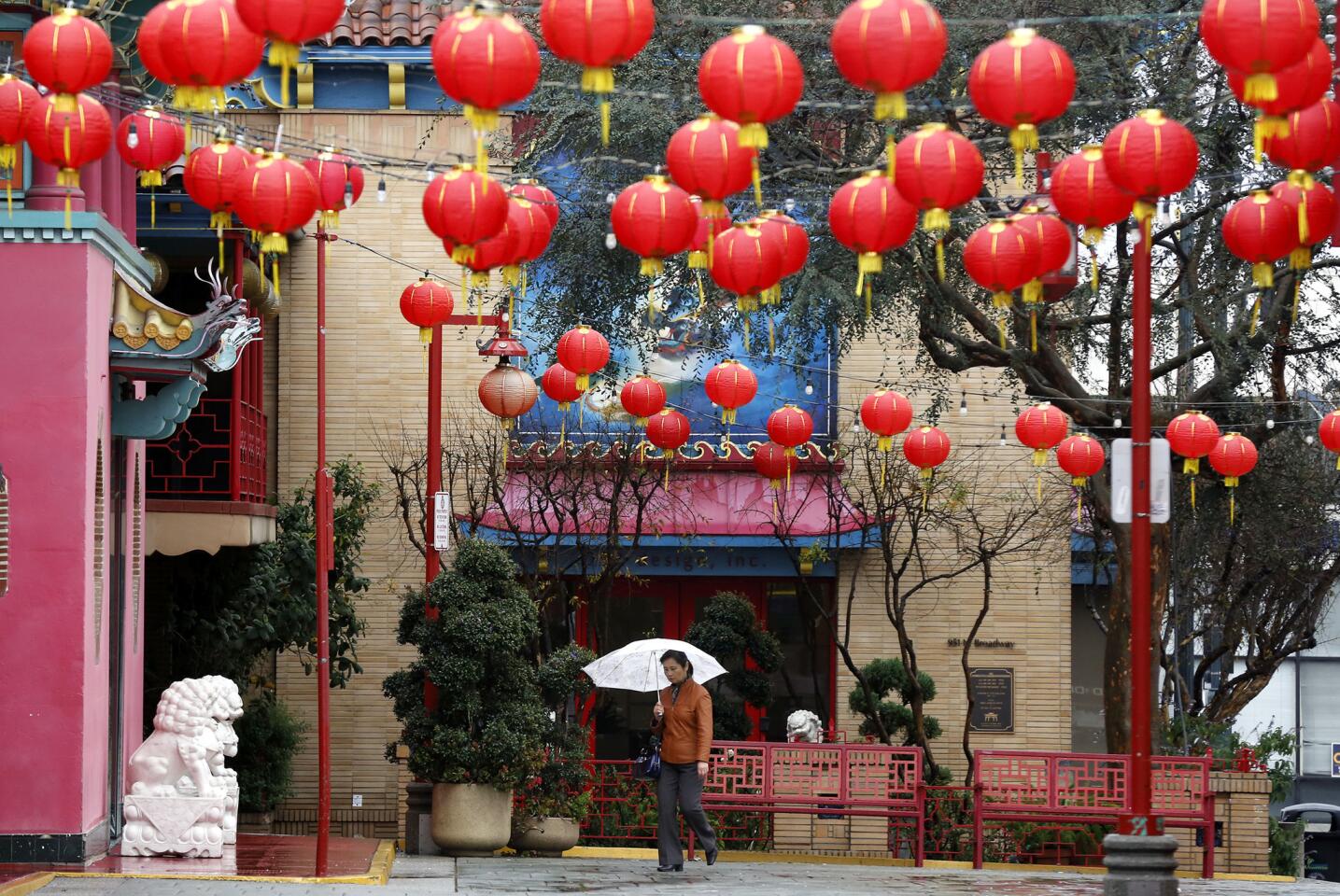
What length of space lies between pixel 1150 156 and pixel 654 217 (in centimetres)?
310

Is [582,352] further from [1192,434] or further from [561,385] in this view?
[1192,434]

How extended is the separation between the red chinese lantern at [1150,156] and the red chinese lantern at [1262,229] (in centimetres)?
162

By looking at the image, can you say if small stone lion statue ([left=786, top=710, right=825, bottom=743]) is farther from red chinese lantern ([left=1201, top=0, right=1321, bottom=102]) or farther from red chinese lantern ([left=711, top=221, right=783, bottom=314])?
red chinese lantern ([left=1201, top=0, right=1321, bottom=102])

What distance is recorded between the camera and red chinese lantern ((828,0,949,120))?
1006cm

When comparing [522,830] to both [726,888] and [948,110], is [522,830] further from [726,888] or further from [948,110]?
[948,110]

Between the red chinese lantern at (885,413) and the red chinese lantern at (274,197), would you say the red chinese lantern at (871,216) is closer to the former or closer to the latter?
the red chinese lantern at (274,197)

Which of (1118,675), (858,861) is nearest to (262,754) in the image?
(858,861)

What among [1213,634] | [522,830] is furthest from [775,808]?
[1213,634]

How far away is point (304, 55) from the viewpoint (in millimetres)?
25234

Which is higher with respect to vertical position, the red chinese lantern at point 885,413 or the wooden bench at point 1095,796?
the red chinese lantern at point 885,413

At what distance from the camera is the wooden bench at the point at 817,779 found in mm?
19375

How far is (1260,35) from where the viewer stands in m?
9.91

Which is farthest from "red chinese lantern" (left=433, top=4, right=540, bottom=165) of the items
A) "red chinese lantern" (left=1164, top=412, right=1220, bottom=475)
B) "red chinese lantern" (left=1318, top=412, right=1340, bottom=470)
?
"red chinese lantern" (left=1164, top=412, right=1220, bottom=475)

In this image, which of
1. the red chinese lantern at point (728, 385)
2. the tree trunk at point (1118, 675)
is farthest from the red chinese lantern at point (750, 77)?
the tree trunk at point (1118, 675)
